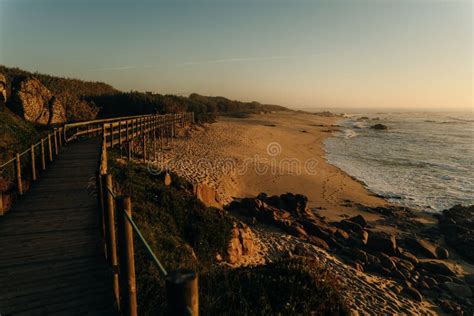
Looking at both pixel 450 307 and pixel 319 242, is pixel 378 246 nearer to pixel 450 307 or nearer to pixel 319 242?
pixel 319 242

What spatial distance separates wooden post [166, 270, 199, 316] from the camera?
199 centimetres

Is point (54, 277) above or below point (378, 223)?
above

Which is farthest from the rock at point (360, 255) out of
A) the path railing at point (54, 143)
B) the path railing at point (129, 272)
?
the path railing at point (54, 143)

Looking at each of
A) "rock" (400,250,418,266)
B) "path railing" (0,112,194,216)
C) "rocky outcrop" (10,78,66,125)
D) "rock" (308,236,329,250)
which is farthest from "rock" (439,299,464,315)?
"rocky outcrop" (10,78,66,125)

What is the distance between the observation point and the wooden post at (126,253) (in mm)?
3377

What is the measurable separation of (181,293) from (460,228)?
49.9ft

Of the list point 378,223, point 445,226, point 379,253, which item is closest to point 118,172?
point 379,253

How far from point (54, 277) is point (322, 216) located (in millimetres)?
12012

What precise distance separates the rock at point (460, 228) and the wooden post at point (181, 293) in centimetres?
1306

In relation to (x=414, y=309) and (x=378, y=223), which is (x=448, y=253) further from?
(x=414, y=309)

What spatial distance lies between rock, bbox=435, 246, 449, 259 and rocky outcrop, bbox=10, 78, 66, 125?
20.6m

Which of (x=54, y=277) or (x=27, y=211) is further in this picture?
→ (x=27, y=211)

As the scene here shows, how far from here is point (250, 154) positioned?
25.9 metres

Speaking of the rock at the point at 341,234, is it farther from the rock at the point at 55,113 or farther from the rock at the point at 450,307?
the rock at the point at 55,113
